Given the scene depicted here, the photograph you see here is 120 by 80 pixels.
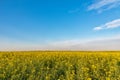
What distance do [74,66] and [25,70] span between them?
2.94 metres

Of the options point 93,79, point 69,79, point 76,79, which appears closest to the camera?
point 69,79

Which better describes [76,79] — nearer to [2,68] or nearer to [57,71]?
[57,71]

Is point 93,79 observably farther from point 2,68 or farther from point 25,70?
point 2,68

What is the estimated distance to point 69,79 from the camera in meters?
9.20

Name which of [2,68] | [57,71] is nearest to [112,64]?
[57,71]

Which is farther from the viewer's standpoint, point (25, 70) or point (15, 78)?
point (25, 70)

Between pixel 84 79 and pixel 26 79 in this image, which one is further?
pixel 26 79

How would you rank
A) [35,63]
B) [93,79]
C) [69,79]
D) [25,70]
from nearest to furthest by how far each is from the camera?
[69,79] → [93,79] → [25,70] → [35,63]

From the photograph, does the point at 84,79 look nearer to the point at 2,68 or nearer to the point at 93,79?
the point at 93,79

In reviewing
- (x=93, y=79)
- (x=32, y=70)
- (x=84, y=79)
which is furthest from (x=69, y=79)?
(x=32, y=70)

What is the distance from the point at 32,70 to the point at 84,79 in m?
2.77

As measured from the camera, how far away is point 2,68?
1165cm

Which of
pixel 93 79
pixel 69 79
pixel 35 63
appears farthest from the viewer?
pixel 35 63

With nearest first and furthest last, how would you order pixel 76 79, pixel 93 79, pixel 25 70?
1. pixel 76 79
2. pixel 93 79
3. pixel 25 70
